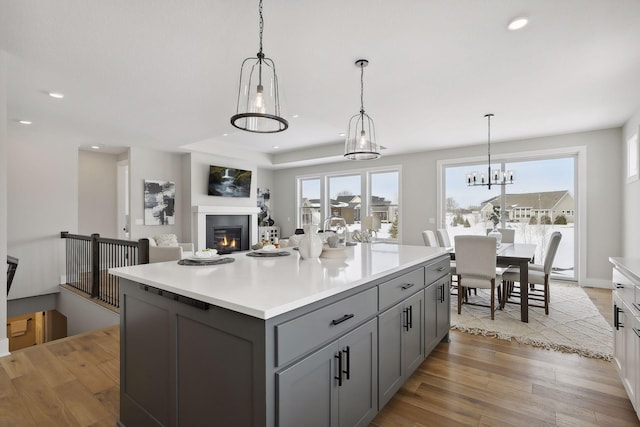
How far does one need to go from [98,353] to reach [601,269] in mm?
6971

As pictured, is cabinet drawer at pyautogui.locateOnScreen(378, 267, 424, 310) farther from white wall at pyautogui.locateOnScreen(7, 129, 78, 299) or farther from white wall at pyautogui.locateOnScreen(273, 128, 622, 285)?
white wall at pyautogui.locateOnScreen(7, 129, 78, 299)

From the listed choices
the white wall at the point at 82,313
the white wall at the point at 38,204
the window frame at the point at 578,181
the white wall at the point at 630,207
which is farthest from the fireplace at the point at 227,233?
the white wall at the point at 630,207

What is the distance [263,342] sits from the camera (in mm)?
1091

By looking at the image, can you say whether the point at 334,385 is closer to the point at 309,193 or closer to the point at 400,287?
the point at 400,287

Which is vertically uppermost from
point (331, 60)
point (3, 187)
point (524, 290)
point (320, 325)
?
point (331, 60)

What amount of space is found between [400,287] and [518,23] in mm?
2070

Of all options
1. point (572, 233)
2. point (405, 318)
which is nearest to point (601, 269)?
point (572, 233)

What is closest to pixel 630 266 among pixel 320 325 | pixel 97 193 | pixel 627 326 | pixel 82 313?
pixel 627 326

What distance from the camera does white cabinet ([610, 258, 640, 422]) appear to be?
5.37 feet

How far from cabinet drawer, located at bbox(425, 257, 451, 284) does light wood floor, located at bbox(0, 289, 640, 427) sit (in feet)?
2.22

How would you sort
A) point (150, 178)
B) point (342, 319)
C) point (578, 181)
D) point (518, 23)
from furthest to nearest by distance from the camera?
point (150, 178)
point (578, 181)
point (518, 23)
point (342, 319)

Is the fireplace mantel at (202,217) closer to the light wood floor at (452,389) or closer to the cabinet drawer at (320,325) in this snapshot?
the light wood floor at (452,389)

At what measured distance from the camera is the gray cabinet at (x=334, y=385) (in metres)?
1.18

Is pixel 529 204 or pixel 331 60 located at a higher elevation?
pixel 331 60
